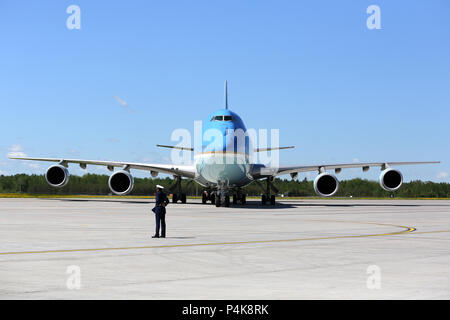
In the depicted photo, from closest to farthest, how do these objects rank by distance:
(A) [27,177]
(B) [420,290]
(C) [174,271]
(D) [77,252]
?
(B) [420,290] → (C) [174,271] → (D) [77,252] → (A) [27,177]

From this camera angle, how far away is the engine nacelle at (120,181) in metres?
39.5

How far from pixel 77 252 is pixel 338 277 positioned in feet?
17.6

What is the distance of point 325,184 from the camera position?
3984cm

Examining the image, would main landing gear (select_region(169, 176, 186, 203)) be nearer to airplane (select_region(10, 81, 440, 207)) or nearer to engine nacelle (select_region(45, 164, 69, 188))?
airplane (select_region(10, 81, 440, 207))

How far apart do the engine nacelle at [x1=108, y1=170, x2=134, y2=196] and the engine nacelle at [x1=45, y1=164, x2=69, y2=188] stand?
15.0ft

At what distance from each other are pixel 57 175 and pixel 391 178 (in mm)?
22693

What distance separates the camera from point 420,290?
7.71 metres

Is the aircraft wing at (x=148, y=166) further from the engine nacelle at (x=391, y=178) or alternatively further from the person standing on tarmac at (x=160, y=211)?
the person standing on tarmac at (x=160, y=211)

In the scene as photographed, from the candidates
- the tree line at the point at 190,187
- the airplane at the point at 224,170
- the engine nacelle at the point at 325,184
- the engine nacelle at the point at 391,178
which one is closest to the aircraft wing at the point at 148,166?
the airplane at the point at 224,170

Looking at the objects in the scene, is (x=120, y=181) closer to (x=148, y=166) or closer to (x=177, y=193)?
(x=148, y=166)

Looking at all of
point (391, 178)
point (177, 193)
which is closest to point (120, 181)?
point (177, 193)

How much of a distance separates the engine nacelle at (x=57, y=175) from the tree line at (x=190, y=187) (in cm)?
1950
